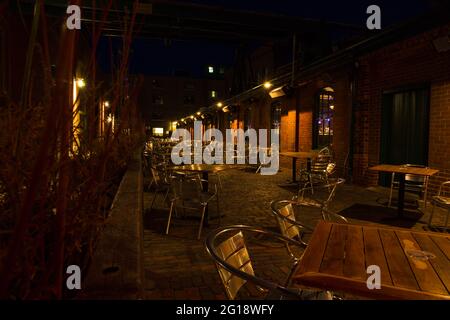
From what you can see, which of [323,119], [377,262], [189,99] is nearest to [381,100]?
[323,119]

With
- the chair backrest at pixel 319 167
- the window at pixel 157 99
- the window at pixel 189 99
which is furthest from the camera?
the window at pixel 189 99

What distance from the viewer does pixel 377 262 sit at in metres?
1.66

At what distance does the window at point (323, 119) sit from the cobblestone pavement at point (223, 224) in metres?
2.55

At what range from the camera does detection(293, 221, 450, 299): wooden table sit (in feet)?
4.60

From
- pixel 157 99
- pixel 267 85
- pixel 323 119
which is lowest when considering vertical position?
pixel 323 119

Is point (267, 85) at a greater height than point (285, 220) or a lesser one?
greater

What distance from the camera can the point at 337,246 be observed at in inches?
72.6

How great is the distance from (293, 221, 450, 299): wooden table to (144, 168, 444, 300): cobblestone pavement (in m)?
1.08

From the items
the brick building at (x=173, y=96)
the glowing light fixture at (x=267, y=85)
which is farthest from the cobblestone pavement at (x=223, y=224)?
the brick building at (x=173, y=96)

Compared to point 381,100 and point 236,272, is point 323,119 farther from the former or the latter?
point 236,272

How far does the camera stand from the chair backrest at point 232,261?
5.57ft

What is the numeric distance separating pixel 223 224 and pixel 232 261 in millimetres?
2835

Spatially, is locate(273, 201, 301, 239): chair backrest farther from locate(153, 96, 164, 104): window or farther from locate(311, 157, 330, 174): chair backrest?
locate(153, 96, 164, 104): window

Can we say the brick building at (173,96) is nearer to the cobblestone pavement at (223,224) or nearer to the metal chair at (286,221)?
the cobblestone pavement at (223,224)
